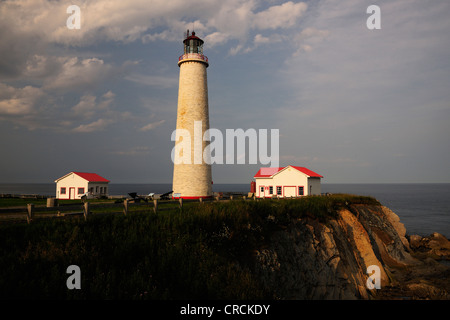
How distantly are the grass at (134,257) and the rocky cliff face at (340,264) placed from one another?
2067mm

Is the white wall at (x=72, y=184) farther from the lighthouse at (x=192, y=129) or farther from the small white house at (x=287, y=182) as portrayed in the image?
the small white house at (x=287, y=182)

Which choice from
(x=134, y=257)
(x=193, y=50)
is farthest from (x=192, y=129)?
(x=134, y=257)

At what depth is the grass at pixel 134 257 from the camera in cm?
807

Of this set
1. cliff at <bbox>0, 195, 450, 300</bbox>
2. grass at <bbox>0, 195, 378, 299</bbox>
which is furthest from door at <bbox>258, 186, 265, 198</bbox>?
grass at <bbox>0, 195, 378, 299</bbox>

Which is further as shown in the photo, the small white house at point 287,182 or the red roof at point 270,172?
the red roof at point 270,172

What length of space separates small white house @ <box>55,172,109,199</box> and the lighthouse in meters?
16.2

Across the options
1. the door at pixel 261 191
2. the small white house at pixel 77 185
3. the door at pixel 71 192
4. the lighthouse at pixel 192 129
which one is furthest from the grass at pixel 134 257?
the door at pixel 71 192

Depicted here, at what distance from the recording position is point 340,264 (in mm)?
19500

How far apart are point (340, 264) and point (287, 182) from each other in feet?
70.0

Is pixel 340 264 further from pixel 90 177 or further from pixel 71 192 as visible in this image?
pixel 71 192

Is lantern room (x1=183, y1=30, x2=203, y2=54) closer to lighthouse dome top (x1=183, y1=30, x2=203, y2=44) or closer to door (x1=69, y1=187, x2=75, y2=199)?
lighthouse dome top (x1=183, y1=30, x2=203, y2=44)

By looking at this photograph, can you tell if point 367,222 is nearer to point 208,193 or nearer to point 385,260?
point 385,260
